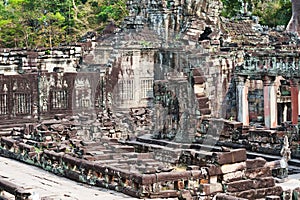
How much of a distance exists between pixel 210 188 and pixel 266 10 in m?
57.3

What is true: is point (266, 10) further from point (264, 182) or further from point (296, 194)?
point (296, 194)

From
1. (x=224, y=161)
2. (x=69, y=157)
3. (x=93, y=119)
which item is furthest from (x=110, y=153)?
(x=93, y=119)

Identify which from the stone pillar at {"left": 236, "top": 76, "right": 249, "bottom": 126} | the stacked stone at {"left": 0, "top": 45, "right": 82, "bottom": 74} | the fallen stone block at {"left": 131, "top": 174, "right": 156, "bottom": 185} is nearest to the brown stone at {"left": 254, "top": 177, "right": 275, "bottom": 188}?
the fallen stone block at {"left": 131, "top": 174, "right": 156, "bottom": 185}

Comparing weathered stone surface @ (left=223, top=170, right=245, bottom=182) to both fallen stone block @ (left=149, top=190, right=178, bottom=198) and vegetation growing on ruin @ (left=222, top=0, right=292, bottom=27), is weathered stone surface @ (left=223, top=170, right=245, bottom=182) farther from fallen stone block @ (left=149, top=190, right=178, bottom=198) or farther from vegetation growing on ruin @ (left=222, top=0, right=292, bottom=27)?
vegetation growing on ruin @ (left=222, top=0, right=292, bottom=27)

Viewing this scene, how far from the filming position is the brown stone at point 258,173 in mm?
16203

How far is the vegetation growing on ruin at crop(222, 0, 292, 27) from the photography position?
68.4m

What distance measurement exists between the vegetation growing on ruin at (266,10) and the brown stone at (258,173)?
173 feet

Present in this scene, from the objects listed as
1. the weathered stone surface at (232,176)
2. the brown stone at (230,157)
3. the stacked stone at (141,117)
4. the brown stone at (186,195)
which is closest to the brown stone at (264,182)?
the weathered stone surface at (232,176)

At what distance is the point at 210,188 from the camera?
15.5 metres

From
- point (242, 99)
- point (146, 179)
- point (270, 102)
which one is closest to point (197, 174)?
point (146, 179)

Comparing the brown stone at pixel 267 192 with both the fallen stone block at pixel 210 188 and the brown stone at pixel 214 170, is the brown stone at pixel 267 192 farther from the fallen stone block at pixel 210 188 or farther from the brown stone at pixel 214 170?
the brown stone at pixel 214 170

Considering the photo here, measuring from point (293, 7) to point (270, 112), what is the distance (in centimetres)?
3150

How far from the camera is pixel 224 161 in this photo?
52.4 feet

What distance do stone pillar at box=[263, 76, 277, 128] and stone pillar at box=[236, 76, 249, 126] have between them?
96 centimetres
